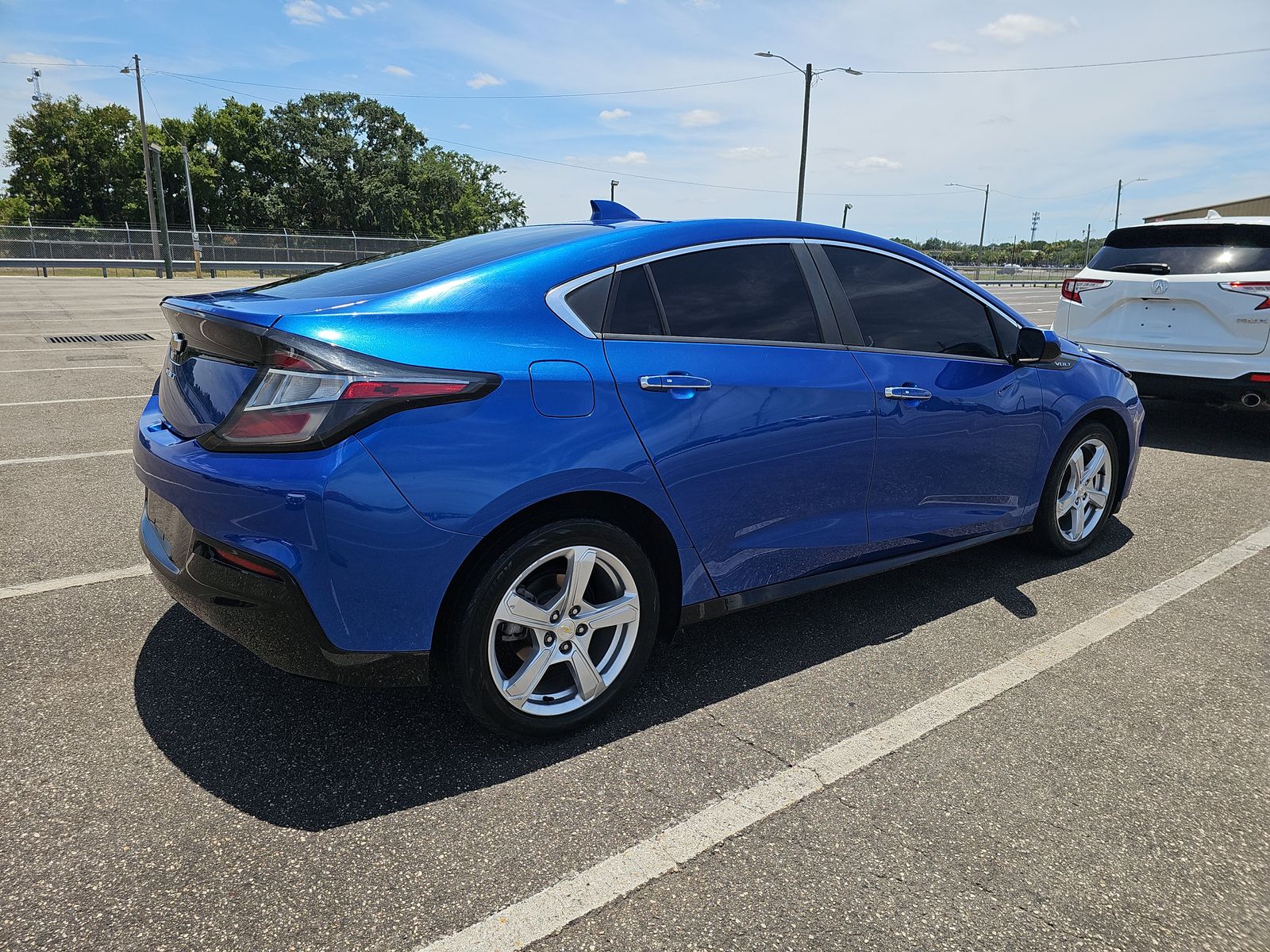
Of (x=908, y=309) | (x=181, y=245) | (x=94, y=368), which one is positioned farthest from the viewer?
(x=181, y=245)

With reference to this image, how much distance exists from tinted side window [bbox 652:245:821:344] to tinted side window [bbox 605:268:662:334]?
0.17ft

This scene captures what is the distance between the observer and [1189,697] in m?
3.14

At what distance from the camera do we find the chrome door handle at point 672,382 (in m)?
2.71

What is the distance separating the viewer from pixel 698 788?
2.54 metres

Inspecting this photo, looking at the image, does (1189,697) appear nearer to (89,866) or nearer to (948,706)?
(948,706)

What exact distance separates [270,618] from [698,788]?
128 cm

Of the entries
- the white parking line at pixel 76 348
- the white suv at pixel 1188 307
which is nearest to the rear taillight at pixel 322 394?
the white suv at pixel 1188 307

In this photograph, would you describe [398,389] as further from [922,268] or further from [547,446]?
[922,268]

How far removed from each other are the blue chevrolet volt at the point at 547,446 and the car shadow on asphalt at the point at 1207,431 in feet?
14.4

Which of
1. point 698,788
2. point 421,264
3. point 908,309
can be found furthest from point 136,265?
point 698,788

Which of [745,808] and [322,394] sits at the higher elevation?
[322,394]

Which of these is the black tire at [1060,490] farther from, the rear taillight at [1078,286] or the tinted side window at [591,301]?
the rear taillight at [1078,286]

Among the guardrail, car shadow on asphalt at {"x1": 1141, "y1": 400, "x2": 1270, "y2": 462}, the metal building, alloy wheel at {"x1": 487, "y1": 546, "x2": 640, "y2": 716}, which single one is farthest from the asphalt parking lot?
the guardrail

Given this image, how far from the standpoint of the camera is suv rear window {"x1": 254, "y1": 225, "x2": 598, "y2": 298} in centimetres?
272
